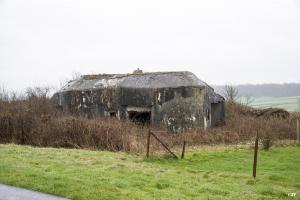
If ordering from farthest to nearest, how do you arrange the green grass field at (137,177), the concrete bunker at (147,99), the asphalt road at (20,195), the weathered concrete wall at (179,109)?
the concrete bunker at (147,99) → the weathered concrete wall at (179,109) → the green grass field at (137,177) → the asphalt road at (20,195)

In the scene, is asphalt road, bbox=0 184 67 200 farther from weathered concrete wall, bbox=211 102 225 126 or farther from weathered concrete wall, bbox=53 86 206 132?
weathered concrete wall, bbox=211 102 225 126

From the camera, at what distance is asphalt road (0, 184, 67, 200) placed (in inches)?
297

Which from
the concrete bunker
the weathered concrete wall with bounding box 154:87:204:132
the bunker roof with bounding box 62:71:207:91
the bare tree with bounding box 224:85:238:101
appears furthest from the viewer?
the bare tree with bounding box 224:85:238:101

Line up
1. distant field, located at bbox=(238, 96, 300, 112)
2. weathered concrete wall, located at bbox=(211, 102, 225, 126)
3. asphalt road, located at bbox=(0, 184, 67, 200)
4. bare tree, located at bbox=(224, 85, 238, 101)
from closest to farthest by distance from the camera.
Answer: asphalt road, located at bbox=(0, 184, 67, 200) → weathered concrete wall, located at bbox=(211, 102, 225, 126) → distant field, located at bbox=(238, 96, 300, 112) → bare tree, located at bbox=(224, 85, 238, 101)

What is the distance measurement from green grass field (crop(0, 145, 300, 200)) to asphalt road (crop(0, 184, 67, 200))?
0.27 metres

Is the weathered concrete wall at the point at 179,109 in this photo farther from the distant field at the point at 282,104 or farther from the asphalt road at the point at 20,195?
the asphalt road at the point at 20,195

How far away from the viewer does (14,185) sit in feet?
28.2

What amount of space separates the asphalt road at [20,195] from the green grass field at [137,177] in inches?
10.4

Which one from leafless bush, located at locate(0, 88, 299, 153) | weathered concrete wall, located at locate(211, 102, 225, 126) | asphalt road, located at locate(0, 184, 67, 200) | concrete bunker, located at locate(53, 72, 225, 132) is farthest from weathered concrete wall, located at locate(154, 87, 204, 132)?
asphalt road, located at locate(0, 184, 67, 200)

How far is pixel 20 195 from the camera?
305 inches

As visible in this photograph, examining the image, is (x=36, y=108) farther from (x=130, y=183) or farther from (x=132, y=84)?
(x=130, y=183)

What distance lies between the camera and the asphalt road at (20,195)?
7.55 metres

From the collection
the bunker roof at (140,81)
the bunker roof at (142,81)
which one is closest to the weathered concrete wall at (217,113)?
the bunker roof at (142,81)

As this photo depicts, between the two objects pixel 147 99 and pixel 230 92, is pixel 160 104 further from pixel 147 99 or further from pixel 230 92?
pixel 230 92
